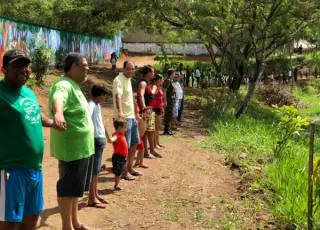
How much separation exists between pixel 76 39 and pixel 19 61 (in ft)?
73.8

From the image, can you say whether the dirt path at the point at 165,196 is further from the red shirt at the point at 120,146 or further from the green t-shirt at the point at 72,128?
the green t-shirt at the point at 72,128

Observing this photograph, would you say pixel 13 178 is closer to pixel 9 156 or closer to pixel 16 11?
pixel 9 156

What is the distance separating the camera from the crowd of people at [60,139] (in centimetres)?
368

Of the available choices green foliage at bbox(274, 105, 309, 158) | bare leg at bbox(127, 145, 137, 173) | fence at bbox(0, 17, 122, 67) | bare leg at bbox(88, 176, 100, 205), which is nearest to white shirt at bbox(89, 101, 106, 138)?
bare leg at bbox(88, 176, 100, 205)

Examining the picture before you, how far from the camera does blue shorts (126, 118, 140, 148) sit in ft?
23.6

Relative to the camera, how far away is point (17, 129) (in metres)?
3.67

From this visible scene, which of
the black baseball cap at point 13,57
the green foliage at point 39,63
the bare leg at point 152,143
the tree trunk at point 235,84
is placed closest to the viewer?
the black baseball cap at point 13,57

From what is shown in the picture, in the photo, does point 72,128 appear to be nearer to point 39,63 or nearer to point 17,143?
point 17,143

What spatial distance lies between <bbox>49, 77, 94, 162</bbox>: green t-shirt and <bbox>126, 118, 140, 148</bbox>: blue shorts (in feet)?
7.69

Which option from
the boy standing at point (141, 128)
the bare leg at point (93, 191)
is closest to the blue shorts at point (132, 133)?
the boy standing at point (141, 128)

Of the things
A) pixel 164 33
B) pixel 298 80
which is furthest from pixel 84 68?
pixel 298 80

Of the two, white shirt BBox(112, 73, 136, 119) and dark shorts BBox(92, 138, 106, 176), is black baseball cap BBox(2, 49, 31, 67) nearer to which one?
dark shorts BBox(92, 138, 106, 176)

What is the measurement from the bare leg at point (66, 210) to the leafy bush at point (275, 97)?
19419 mm

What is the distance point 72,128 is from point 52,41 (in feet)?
58.3
